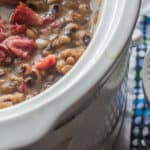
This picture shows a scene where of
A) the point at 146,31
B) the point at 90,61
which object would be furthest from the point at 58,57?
the point at 146,31

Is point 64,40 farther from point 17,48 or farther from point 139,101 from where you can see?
point 139,101

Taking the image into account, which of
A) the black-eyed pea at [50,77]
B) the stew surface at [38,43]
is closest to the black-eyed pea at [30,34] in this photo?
the stew surface at [38,43]

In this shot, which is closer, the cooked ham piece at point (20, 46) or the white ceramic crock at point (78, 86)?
the white ceramic crock at point (78, 86)

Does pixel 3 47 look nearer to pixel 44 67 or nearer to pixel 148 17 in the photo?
pixel 44 67

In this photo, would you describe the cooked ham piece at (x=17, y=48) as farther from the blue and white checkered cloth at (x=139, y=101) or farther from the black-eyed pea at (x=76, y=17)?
the blue and white checkered cloth at (x=139, y=101)

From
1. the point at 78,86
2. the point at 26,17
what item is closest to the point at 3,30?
the point at 26,17

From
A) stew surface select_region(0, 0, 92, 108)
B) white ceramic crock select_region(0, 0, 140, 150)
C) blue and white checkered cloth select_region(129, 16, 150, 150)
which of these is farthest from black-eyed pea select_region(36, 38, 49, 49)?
blue and white checkered cloth select_region(129, 16, 150, 150)

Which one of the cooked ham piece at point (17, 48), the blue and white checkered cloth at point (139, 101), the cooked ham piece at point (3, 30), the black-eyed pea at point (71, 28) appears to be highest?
the cooked ham piece at point (3, 30)
